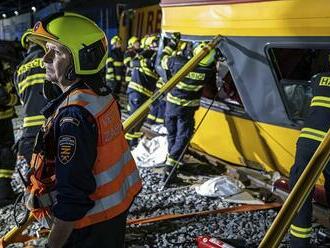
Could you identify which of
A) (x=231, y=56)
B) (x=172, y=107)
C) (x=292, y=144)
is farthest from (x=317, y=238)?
(x=172, y=107)

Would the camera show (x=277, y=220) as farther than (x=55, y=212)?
Yes

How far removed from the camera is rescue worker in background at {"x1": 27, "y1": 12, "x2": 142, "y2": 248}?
6.28 feet

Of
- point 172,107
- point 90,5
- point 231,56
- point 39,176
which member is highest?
point 39,176

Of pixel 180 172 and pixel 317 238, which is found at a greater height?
pixel 317 238

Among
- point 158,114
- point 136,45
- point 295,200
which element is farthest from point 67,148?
point 136,45

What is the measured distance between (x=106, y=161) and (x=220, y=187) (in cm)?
338

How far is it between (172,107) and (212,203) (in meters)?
1.64

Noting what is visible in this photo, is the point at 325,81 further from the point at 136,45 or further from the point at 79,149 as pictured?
the point at 136,45

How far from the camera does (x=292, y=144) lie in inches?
197

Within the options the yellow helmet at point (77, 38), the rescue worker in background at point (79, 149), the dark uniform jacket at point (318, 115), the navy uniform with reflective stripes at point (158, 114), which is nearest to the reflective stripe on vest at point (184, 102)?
the navy uniform with reflective stripes at point (158, 114)

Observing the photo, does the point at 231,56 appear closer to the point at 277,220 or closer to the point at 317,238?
the point at 317,238

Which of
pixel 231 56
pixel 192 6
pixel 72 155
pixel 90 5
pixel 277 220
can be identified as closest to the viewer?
pixel 72 155

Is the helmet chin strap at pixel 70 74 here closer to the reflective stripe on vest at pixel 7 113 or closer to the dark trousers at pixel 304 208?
the dark trousers at pixel 304 208

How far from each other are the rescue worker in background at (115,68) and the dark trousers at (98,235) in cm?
935
